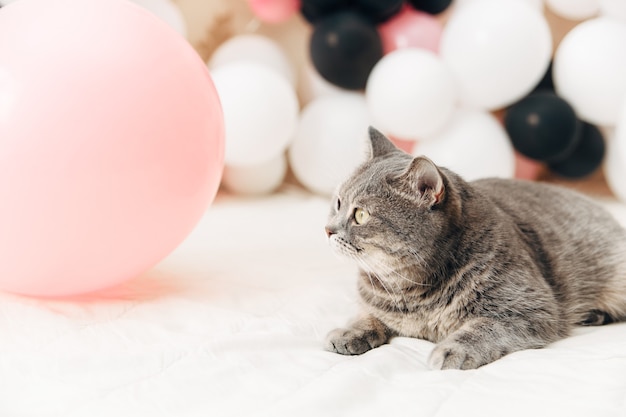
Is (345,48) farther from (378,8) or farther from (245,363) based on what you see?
(245,363)

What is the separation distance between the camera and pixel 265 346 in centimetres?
135

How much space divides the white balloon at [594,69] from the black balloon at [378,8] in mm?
611

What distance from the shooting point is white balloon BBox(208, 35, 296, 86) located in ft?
9.15

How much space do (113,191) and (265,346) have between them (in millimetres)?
417

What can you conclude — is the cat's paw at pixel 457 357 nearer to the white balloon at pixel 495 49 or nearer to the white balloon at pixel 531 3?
the white balloon at pixel 495 49

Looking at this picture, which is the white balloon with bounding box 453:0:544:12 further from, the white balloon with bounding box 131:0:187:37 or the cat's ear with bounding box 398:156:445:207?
the cat's ear with bounding box 398:156:445:207

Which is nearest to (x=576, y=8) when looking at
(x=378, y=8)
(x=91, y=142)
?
(x=378, y=8)

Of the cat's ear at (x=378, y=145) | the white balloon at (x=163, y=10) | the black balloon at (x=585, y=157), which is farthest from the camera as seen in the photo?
the black balloon at (x=585, y=157)

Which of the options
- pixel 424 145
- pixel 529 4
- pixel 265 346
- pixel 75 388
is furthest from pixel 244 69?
pixel 75 388

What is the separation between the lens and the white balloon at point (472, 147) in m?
2.48

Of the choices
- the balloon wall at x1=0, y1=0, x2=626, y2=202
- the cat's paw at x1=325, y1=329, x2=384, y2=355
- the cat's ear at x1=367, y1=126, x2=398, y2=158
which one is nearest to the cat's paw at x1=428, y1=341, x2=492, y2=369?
the cat's paw at x1=325, y1=329, x2=384, y2=355

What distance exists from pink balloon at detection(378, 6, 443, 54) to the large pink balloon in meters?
1.31

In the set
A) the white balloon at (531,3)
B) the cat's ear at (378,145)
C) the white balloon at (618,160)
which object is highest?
the white balloon at (531,3)

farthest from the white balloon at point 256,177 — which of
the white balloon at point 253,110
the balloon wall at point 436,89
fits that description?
the white balloon at point 253,110
